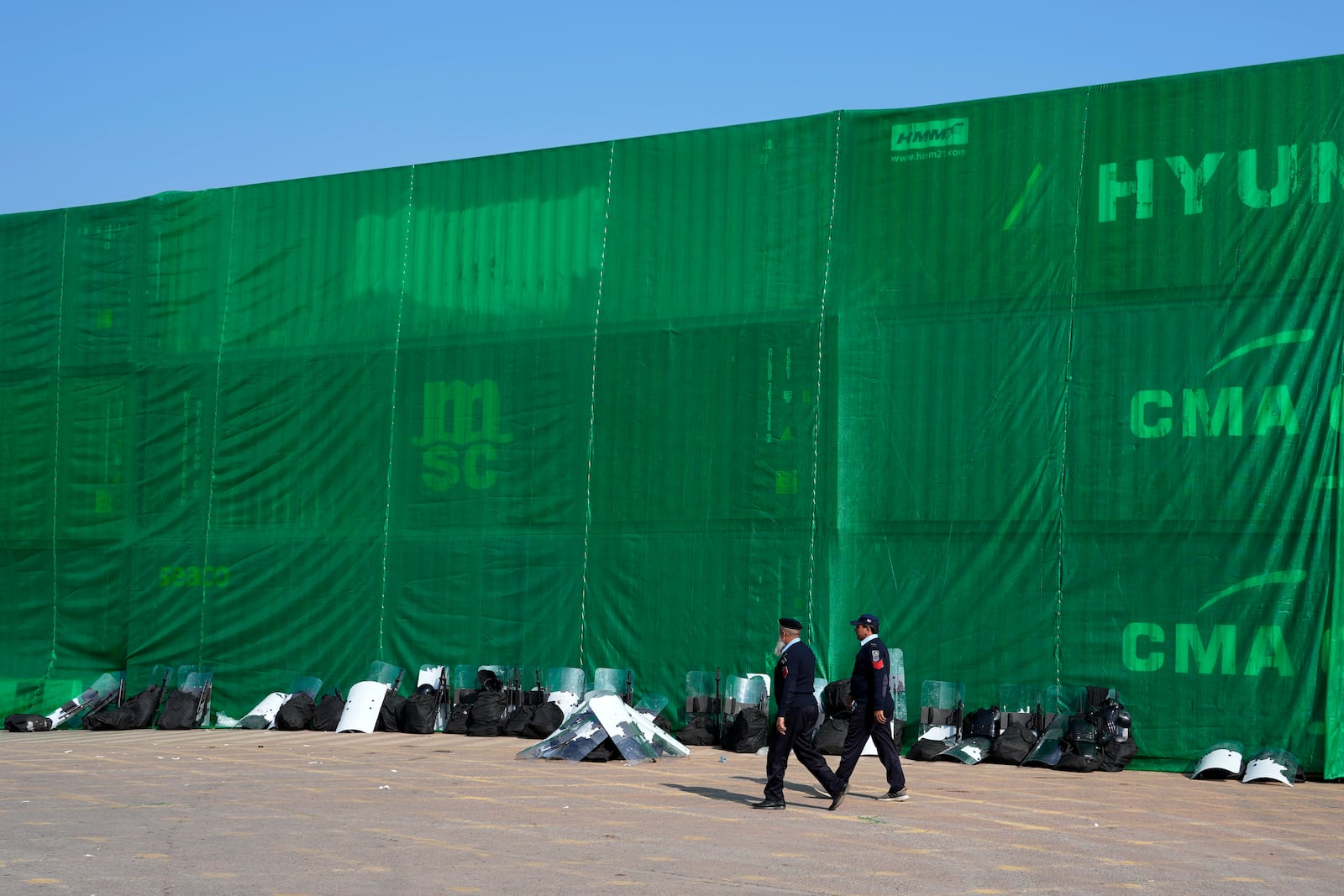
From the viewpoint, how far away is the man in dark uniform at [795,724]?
40.3 ft

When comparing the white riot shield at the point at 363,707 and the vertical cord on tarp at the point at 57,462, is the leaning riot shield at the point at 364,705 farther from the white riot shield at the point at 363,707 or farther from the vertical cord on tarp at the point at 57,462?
the vertical cord on tarp at the point at 57,462

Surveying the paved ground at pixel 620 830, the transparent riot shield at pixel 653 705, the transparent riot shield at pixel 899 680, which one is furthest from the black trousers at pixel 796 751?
the transparent riot shield at pixel 653 705

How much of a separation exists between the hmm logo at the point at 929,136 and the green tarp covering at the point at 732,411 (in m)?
0.05

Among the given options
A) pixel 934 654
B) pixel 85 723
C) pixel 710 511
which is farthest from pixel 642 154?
pixel 85 723

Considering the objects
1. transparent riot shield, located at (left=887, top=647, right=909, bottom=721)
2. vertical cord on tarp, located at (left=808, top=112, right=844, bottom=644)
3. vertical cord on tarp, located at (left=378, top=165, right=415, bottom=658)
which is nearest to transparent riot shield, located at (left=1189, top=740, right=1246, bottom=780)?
transparent riot shield, located at (left=887, top=647, right=909, bottom=721)

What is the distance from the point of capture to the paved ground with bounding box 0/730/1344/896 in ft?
29.2

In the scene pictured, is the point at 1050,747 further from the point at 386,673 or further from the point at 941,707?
the point at 386,673

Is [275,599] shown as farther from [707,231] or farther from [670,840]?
[670,840]

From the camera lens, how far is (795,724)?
1226 cm

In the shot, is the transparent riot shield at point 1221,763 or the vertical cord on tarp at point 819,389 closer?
the transparent riot shield at point 1221,763

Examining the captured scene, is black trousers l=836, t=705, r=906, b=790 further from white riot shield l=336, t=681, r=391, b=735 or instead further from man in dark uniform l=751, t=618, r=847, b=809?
white riot shield l=336, t=681, r=391, b=735

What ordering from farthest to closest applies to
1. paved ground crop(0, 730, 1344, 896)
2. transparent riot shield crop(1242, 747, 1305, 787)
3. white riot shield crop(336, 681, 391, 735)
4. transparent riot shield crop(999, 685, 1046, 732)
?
white riot shield crop(336, 681, 391, 735) < transparent riot shield crop(999, 685, 1046, 732) < transparent riot shield crop(1242, 747, 1305, 787) < paved ground crop(0, 730, 1344, 896)

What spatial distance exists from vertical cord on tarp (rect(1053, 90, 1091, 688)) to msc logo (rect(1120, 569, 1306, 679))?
0.73 meters

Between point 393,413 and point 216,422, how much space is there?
10.1 feet
